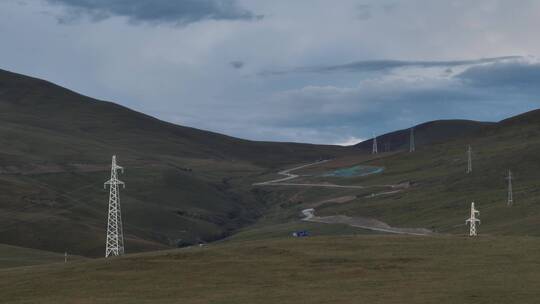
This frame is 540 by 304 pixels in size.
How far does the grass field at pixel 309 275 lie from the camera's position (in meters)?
50.2

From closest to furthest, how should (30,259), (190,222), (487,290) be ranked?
(487,290)
(30,259)
(190,222)

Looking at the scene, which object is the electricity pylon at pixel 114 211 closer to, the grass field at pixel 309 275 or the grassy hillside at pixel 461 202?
the grass field at pixel 309 275

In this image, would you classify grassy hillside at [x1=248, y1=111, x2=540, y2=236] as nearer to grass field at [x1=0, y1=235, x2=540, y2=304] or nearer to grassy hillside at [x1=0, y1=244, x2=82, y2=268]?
grass field at [x1=0, y1=235, x2=540, y2=304]

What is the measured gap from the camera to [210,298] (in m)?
50.8

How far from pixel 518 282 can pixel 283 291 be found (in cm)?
1291

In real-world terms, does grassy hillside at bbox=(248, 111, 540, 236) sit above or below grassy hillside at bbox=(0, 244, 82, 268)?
above

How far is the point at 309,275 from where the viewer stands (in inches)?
2288

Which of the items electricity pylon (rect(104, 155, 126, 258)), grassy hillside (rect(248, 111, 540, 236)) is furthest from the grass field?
grassy hillside (rect(248, 111, 540, 236))

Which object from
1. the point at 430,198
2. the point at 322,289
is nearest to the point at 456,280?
the point at 322,289

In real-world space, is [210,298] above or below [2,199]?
below

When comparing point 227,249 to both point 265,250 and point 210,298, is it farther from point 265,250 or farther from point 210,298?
point 210,298

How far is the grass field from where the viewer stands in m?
50.2

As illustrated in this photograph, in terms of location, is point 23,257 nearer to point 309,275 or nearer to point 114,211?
point 114,211

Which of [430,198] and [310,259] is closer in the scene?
[310,259]
